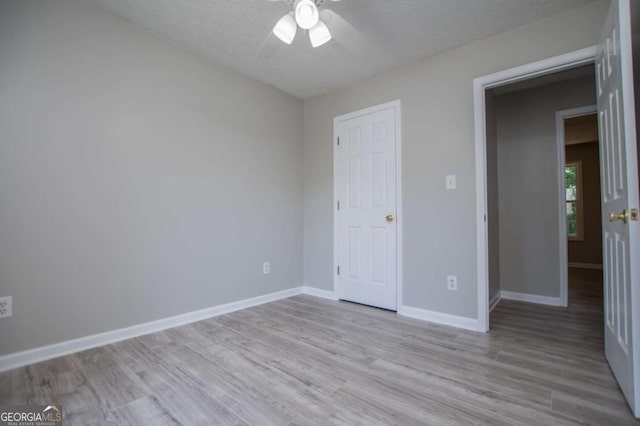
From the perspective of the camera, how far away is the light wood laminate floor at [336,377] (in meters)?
1.38

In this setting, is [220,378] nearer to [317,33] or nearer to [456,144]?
[317,33]

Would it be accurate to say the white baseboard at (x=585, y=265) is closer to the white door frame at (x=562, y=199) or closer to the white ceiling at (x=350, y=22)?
the white door frame at (x=562, y=199)

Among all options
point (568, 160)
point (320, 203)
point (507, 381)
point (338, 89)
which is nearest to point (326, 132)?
point (338, 89)

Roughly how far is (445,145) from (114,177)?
271 centimetres

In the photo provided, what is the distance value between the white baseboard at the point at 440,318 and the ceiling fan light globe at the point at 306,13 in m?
2.46

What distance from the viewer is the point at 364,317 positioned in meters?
2.79

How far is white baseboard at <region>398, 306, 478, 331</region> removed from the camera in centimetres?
247

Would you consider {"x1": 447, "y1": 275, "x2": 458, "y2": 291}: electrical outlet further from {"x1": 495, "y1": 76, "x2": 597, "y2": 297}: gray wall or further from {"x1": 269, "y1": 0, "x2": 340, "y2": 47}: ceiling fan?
{"x1": 269, "y1": 0, "x2": 340, "y2": 47}: ceiling fan

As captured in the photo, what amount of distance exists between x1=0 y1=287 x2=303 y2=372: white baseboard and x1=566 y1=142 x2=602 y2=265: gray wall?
6.12 m

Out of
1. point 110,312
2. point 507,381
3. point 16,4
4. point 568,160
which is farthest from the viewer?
point 568,160

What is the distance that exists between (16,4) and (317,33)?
73.2 inches

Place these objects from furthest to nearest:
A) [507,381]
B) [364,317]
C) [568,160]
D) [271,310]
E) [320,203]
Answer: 1. [568,160]
2. [320,203]
3. [271,310]
4. [364,317]
5. [507,381]

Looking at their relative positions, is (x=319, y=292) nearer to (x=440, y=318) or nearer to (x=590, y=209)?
(x=440, y=318)

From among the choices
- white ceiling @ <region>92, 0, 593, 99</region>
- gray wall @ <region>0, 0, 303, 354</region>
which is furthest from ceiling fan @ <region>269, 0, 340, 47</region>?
gray wall @ <region>0, 0, 303, 354</region>
